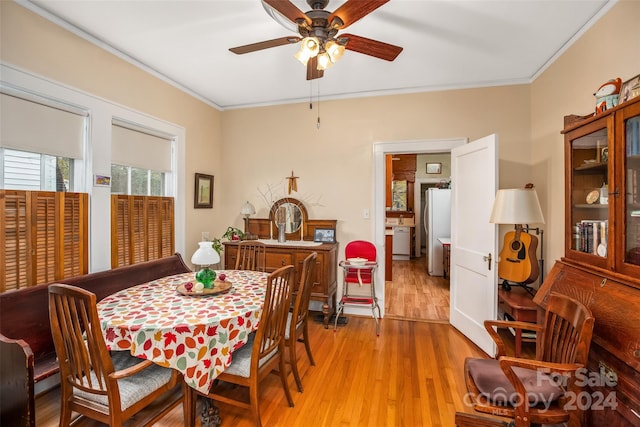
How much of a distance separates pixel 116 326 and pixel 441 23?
2976 millimetres

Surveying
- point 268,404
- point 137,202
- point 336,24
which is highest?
point 336,24

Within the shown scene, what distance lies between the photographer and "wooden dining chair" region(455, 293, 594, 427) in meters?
1.38

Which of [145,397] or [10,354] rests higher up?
[10,354]

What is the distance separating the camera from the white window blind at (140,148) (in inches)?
110

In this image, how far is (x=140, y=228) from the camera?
297 centimetres

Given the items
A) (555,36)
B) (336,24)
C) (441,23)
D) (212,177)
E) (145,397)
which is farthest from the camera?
(212,177)

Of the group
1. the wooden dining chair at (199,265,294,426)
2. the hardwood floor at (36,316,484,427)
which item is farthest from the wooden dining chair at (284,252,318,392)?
the hardwood floor at (36,316,484,427)

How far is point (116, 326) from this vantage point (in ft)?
5.14

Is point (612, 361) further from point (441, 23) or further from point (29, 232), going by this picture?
point (29, 232)

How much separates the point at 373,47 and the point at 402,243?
603 cm

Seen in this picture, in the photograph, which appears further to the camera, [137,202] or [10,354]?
[137,202]

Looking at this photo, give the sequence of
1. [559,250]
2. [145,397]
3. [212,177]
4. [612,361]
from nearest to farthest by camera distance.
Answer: [612,361], [145,397], [559,250], [212,177]

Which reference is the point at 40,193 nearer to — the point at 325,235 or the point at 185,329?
the point at 185,329

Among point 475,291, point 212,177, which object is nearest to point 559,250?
point 475,291
